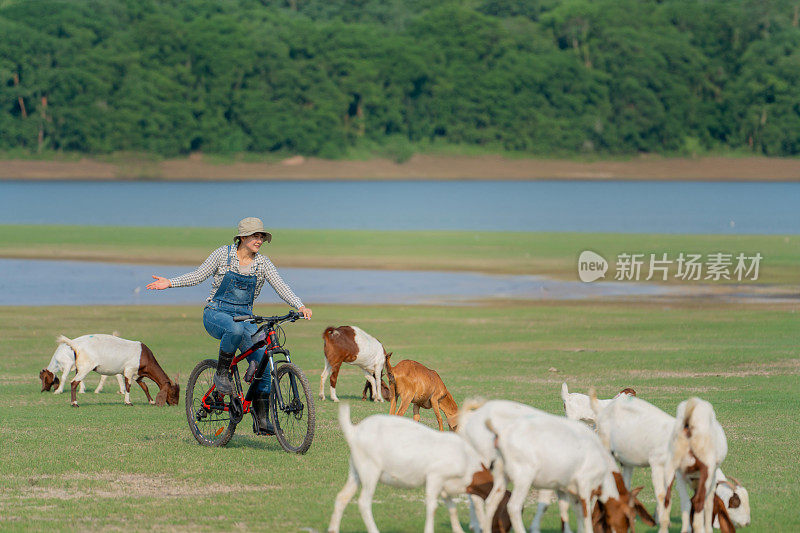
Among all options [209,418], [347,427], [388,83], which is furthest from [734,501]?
[388,83]

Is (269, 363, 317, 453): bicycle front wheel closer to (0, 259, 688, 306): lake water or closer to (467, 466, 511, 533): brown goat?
(467, 466, 511, 533): brown goat

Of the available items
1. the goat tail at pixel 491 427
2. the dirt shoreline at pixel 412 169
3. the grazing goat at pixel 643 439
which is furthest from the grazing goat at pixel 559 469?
the dirt shoreline at pixel 412 169

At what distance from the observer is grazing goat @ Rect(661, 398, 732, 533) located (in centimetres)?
825

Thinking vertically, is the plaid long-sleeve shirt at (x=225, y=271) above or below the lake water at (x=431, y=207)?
above

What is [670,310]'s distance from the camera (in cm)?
3045

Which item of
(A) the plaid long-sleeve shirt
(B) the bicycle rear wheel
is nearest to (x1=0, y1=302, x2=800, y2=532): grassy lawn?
(B) the bicycle rear wheel

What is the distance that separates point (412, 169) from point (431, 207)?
37.3m

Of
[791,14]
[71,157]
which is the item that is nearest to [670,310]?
[71,157]

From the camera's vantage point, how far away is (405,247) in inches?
2201

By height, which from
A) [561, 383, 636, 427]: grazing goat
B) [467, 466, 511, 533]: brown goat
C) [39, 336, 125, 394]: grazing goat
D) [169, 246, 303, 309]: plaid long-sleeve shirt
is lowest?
[39, 336, 125, 394]: grazing goat

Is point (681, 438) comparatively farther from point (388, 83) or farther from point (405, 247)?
point (388, 83)

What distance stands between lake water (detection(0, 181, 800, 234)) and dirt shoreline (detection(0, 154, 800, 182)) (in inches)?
72.1

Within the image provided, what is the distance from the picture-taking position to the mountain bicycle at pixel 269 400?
12094 millimetres

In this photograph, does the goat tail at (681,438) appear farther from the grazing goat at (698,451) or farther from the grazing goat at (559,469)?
the grazing goat at (559,469)
